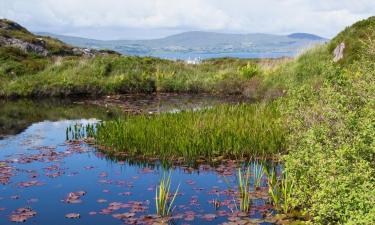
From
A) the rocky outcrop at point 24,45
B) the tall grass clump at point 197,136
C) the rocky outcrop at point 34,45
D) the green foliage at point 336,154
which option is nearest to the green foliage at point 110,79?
the rocky outcrop at point 24,45

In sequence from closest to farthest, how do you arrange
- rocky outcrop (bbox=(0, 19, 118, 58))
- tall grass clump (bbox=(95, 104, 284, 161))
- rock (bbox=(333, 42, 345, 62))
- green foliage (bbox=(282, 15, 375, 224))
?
1. green foliage (bbox=(282, 15, 375, 224))
2. tall grass clump (bbox=(95, 104, 284, 161))
3. rock (bbox=(333, 42, 345, 62))
4. rocky outcrop (bbox=(0, 19, 118, 58))

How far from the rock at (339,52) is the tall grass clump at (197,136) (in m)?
13.4

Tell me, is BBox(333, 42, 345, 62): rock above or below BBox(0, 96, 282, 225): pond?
above

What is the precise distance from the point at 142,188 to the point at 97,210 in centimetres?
204

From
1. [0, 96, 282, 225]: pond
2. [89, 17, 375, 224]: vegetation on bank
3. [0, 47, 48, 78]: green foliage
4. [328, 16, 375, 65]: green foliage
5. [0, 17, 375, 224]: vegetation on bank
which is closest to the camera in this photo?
[89, 17, 375, 224]: vegetation on bank

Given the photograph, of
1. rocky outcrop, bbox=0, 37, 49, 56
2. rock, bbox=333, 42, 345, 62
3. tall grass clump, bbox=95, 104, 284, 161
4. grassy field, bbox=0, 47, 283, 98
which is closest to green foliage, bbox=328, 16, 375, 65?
rock, bbox=333, 42, 345, 62

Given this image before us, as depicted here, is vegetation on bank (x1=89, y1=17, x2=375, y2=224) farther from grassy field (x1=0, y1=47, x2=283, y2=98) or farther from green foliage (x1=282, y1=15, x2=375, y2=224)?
grassy field (x1=0, y1=47, x2=283, y2=98)

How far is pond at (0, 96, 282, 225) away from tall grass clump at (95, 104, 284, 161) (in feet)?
2.24

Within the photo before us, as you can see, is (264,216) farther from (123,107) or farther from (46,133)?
(123,107)

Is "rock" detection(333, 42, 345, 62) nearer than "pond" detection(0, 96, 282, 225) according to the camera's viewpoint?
No

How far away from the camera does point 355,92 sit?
38.5 ft

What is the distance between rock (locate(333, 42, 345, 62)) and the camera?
103 ft

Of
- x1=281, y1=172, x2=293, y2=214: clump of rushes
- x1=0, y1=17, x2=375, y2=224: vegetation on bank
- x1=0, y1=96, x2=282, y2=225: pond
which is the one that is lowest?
x1=0, y1=96, x2=282, y2=225: pond

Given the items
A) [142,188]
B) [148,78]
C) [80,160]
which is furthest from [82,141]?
[148,78]
